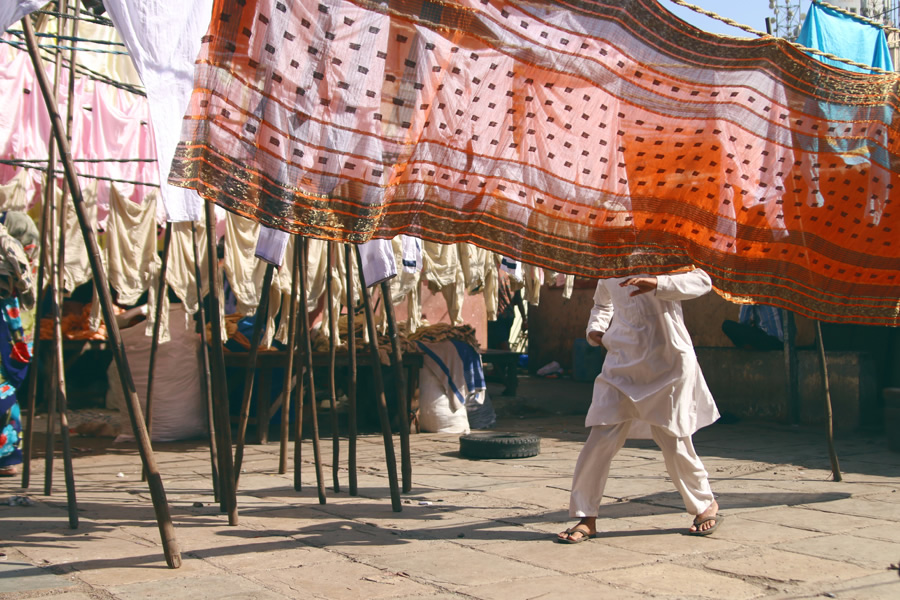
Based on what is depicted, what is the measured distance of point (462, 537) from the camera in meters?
4.54

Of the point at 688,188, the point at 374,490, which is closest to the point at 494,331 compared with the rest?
the point at 374,490

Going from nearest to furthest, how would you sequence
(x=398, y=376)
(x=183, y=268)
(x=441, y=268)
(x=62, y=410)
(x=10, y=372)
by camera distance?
(x=62, y=410) < (x=398, y=376) < (x=10, y=372) < (x=183, y=268) < (x=441, y=268)

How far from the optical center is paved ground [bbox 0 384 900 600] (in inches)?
142

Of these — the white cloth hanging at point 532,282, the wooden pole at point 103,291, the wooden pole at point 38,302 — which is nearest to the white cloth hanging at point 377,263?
the wooden pole at point 103,291

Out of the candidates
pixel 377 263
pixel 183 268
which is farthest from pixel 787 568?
pixel 183 268

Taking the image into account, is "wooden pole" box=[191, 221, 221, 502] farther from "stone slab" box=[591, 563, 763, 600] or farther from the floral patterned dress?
"stone slab" box=[591, 563, 763, 600]

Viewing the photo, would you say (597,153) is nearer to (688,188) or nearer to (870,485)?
(688,188)

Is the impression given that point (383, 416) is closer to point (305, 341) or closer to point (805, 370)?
point (305, 341)

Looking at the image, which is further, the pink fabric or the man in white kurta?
the pink fabric

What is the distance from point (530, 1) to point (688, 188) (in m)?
1.34

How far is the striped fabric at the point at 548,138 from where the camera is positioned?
3773 mm

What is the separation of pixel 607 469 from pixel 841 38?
508 cm

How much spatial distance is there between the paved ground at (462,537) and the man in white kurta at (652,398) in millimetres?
223

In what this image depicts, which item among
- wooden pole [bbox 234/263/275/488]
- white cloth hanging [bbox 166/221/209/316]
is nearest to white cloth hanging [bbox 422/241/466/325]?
white cloth hanging [bbox 166/221/209/316]
